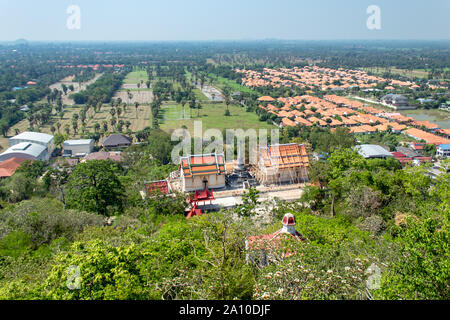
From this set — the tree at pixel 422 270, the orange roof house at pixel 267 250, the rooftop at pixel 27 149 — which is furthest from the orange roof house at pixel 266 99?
the tree at pixel 422 270

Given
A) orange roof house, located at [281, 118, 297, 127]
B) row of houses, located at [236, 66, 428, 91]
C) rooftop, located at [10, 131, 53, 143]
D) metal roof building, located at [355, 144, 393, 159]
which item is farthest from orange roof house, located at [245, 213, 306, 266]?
row of houses, located at [236, 66, 428, 91]

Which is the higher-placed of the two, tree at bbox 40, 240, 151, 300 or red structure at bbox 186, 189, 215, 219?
tree at bbox 40, 240, 151, 300

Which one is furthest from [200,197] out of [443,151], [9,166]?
[443,151]

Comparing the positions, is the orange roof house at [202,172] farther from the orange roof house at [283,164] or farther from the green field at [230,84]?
→ the green field at [230,84]

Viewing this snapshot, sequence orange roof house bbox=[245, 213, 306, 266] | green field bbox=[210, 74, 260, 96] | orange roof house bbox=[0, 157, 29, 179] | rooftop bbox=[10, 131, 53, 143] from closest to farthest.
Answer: orange roof house bbox=[245, 213, 306, 266] → orange roof house bbox=[0, 157, 29, 179] → rooftop bbox=[10, 131, 53, 143] → green field bbox=[210, 74, 260, 96]

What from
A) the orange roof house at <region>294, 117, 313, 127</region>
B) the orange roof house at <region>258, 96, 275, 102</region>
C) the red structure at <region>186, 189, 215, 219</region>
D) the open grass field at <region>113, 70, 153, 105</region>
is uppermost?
the open grass field at <region>113, 70, 153, 105</region>

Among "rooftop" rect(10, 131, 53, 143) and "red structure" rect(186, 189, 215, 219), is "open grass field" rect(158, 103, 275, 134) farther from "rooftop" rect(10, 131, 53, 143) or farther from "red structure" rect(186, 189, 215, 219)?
"red structure" rect(186, 189, 215, 219)
